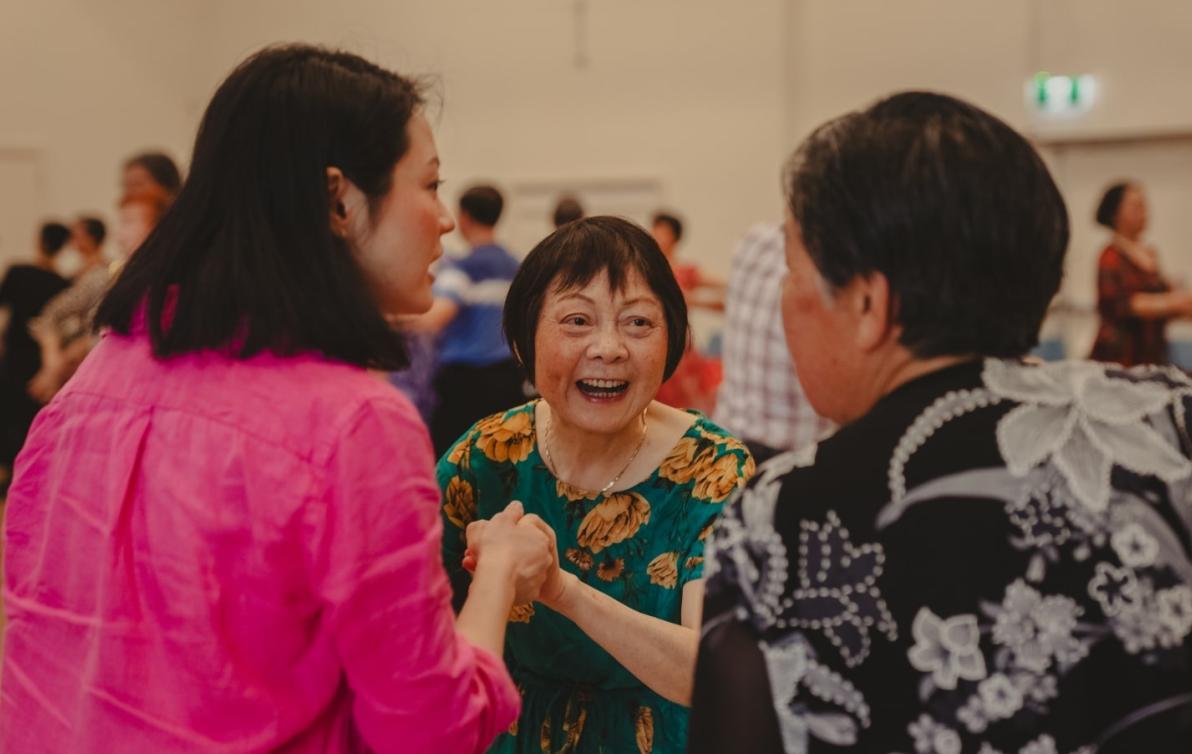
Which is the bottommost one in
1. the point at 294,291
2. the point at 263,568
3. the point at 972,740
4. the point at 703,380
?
the point at 703,380

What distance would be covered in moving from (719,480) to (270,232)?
810 millimetres

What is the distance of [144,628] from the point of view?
1.18 m

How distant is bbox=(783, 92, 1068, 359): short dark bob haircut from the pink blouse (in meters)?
0.45

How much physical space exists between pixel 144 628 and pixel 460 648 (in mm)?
296

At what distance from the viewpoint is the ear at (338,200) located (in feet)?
4.03

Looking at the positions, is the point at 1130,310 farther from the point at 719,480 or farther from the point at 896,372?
the point at 896,372

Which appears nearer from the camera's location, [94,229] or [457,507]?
[457,507]

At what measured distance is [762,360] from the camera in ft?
11.9

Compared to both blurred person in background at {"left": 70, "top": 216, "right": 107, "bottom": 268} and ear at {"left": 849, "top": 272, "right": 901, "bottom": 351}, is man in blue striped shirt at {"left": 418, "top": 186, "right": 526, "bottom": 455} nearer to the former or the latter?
blurred person in background at {"left": 70, "top": 216, "right": 107, "bottom": 268}

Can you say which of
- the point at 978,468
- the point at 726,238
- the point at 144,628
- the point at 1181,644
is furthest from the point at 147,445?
the point at 726,238

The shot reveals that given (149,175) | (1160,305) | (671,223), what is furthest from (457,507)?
(671,223)

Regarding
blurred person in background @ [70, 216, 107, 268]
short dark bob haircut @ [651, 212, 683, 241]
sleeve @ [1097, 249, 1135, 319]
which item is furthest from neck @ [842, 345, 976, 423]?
blurred person in background @ [70, 216, 107, 268]

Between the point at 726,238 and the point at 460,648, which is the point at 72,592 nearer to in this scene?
the point at 460,648

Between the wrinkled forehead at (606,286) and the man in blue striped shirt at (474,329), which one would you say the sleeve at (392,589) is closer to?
the wrinkled forehead at (606,286)
